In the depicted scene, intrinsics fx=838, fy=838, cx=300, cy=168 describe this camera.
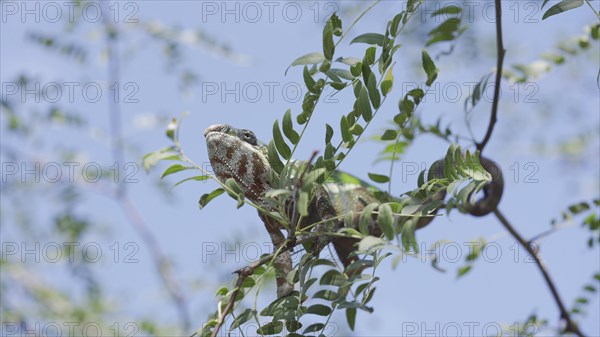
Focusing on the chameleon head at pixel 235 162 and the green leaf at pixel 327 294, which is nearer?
the green leaf at pixel 327 294

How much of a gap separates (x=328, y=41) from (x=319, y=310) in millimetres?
606

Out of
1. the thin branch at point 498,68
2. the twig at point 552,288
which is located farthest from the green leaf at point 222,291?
the twig at point 552,288

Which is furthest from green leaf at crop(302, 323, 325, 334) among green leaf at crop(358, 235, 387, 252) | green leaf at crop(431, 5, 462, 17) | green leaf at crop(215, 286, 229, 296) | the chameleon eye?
green leaf at crop(431, 5, 462, 17)

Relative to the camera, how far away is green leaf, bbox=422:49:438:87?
6.10ft

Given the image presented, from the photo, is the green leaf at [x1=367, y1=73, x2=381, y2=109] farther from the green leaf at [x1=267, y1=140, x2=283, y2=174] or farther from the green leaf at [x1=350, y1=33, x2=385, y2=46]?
the green leaf at [x1=267, y1=140, x2=283, y2=174]

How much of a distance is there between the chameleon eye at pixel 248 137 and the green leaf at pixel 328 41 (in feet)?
2.27

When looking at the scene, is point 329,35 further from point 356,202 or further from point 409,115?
point 356,202

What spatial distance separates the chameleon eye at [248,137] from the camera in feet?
8.17

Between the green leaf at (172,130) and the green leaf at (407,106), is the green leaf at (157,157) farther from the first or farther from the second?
the green leaf at (407,106)

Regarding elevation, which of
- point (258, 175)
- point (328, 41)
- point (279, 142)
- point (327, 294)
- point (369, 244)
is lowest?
point (327, 294)

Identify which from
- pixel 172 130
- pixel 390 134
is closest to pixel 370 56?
pixel 390 134

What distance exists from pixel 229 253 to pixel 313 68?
2696mm

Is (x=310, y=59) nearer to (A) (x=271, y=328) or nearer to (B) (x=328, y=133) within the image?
(B) (x=328, y=133)

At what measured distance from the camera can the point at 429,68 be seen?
187cm
